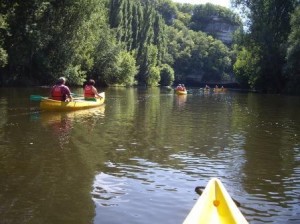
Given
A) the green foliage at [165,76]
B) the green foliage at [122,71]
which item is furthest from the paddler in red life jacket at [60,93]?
the green foliage at [165,76]

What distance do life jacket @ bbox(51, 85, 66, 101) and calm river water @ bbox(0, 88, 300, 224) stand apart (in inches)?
130

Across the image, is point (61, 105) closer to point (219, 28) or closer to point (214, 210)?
point (214, 210)

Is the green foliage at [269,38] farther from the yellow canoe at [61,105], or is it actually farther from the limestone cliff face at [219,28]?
the limestone cliff face at [219,28]

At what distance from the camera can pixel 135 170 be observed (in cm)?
841

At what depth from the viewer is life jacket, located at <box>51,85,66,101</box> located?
61.1ft

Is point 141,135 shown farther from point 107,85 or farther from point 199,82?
point 199,82

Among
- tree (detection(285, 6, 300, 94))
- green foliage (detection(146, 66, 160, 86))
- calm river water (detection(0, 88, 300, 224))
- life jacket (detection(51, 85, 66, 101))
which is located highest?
tree (detection(285, 6, 300, 94))

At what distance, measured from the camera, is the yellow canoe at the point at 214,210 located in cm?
432

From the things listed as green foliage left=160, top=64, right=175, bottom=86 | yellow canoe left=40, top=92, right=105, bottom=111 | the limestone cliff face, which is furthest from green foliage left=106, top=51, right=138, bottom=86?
the limestone cliff face

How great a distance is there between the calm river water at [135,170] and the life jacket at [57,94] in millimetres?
3313

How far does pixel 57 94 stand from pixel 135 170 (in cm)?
1112

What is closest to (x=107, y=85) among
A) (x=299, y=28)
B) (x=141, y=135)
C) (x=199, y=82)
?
(x=299, y=28)

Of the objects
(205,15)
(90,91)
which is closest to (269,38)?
(90,91)

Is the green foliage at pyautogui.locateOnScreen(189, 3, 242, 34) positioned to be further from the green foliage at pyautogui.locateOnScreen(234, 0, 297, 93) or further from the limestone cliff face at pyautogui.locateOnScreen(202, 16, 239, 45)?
the green foliage at pyautogui.locateOnScreen(234, 0, 297, 93)
